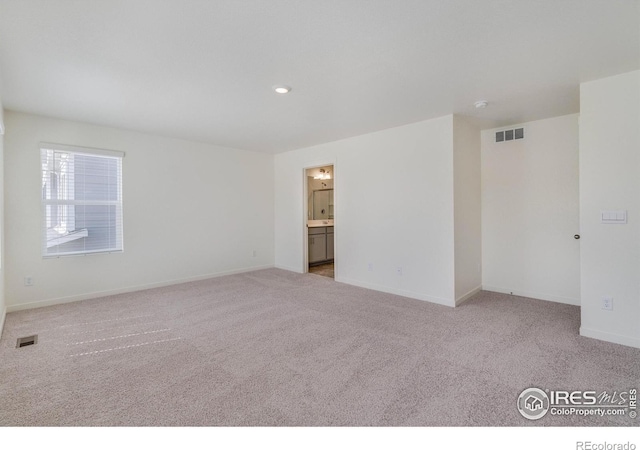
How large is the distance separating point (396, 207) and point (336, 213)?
47.5 inches

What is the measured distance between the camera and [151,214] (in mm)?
4809

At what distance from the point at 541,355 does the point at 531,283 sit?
2.05 metres

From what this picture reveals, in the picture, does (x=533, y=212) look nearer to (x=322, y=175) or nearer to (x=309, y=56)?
(x=309, y=56)

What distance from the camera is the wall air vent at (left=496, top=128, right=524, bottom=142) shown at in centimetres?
421

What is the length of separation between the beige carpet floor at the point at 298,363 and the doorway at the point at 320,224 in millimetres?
2460

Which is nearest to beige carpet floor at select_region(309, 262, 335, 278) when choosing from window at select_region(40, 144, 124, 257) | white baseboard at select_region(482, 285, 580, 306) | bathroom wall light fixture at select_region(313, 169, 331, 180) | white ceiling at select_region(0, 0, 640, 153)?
bathroom wall light fixture at select_region(313, 169, 331, 180)

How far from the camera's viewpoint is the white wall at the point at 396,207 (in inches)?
155

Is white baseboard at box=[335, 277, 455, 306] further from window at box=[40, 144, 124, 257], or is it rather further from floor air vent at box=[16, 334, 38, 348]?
floor air vent at box=[16, 334, 38, 348]

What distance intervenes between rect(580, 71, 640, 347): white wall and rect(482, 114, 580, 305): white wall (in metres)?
1.13

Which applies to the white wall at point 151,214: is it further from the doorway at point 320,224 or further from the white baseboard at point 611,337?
the white baseboard at point 611,337

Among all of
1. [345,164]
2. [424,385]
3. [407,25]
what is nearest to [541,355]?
[424,385]

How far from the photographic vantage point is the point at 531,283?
4.23 meters

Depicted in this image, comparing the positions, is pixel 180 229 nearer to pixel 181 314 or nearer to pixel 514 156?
pixel 181 314

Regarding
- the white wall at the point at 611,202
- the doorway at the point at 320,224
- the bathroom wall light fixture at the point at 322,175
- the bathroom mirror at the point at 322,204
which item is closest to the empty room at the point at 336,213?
the white wall at the point at 611,202
